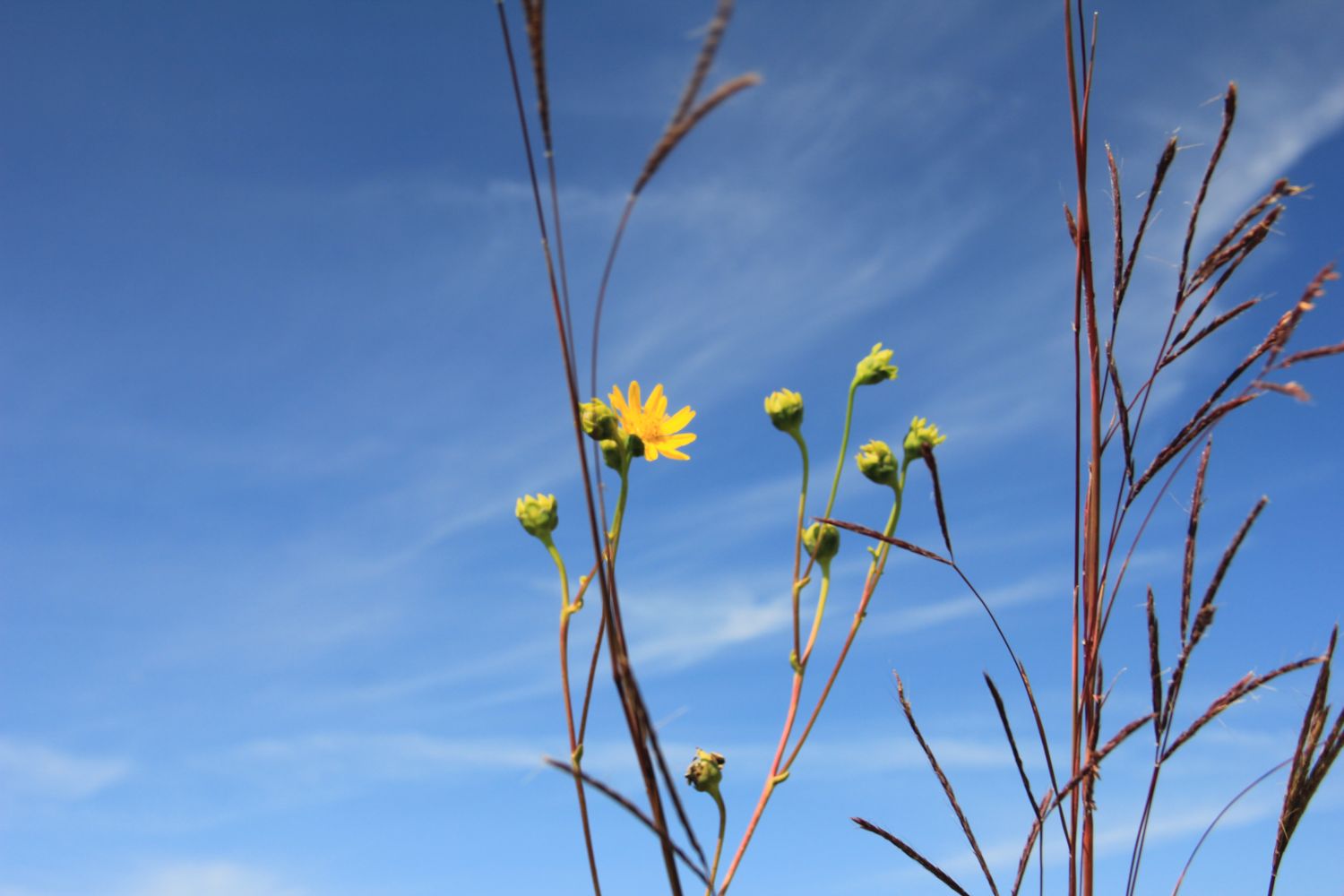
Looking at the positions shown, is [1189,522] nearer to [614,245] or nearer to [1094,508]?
[1094,508]

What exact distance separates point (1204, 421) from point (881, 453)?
1.48ft

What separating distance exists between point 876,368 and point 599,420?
50 centimetres

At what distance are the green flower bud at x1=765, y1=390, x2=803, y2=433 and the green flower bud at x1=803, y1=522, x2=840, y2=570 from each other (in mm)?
230

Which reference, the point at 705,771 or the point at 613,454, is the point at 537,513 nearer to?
the point at 613,454

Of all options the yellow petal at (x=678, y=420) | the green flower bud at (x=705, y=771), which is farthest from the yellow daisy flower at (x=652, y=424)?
the green flower bud at (x=705, y=771)

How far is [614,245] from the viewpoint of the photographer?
0.90m

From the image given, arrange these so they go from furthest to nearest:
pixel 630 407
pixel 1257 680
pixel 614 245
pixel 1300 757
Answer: pixel 630 407
pixel 1300 757
pixel 1257 680
pixel 614 245

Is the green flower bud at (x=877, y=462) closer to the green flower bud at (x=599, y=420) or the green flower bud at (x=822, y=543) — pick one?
the green flower bud at (x=822, y=543)

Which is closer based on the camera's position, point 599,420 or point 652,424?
point 599,420

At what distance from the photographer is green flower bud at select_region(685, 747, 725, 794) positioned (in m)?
1.59

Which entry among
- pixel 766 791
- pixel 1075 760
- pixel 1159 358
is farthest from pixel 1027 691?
pixel 1159 358

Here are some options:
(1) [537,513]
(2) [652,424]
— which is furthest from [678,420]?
(1) [537,513]

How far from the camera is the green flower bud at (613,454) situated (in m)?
1.51

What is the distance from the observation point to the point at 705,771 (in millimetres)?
1594
